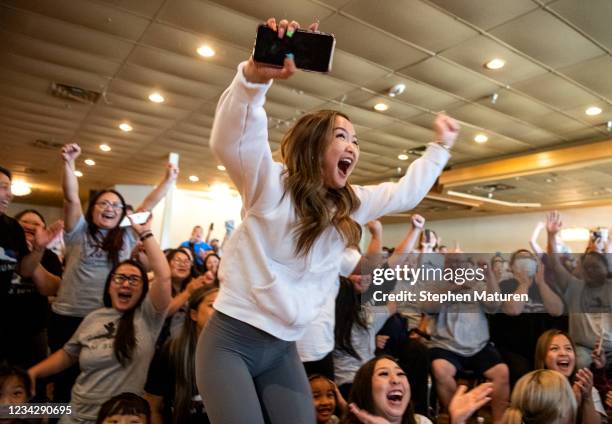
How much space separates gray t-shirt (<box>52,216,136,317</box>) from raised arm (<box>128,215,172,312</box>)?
0.50 meters

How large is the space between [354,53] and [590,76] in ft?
7.67

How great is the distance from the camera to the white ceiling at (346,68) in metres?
3.55

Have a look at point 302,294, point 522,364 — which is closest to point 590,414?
point 522,364

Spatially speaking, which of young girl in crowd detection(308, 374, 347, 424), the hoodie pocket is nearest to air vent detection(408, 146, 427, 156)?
young girl in crowd detection(308, 374, 347, 424)

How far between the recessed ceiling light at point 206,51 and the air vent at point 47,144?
4592mm

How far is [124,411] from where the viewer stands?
5.68ft

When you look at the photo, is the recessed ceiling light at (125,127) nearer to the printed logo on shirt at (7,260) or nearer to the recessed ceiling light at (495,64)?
the printed logo on shirt at (7,260)

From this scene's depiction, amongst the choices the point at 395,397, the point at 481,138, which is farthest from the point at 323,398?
the point at 481,138

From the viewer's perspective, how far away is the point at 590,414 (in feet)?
7.29

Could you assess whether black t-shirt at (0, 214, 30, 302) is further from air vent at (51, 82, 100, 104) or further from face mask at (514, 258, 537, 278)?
air vent at (51, 82, 100, 104)

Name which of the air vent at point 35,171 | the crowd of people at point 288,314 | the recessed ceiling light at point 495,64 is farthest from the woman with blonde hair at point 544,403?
the air vent at point 35,171

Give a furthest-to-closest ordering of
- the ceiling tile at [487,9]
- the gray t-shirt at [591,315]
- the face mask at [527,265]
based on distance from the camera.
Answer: the ceiling tile at [487,9]
the face mask at [527,265]
the gray t-shirt at [591,315]

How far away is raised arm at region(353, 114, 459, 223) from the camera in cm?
115

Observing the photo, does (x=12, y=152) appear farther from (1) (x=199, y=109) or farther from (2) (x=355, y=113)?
(2) (x=355, y=113)
